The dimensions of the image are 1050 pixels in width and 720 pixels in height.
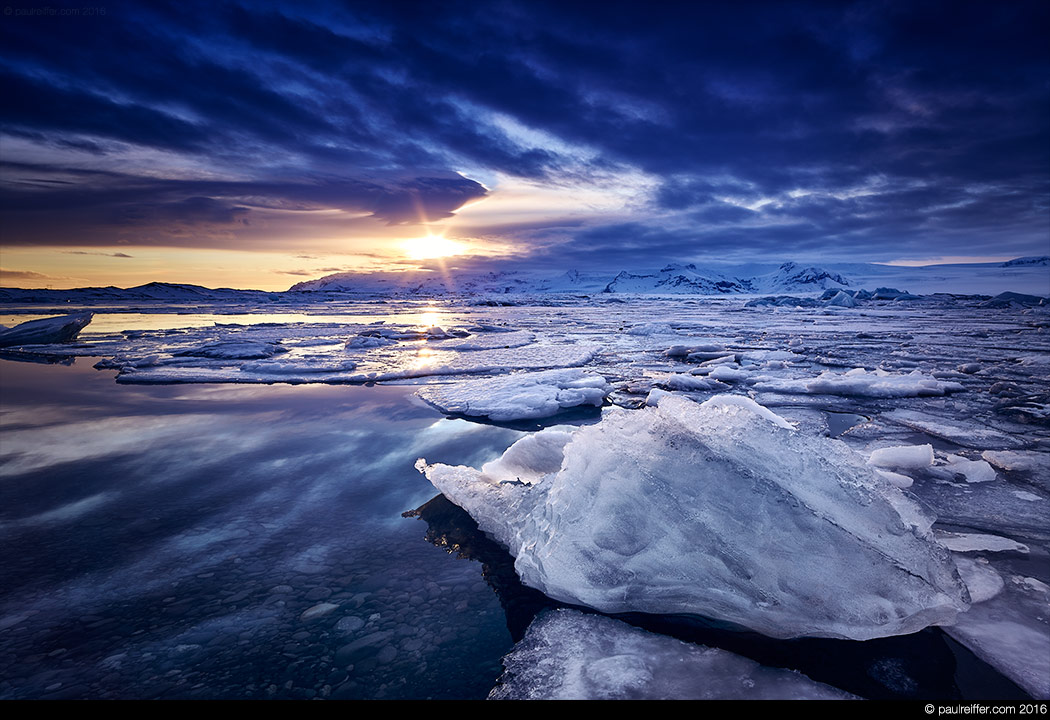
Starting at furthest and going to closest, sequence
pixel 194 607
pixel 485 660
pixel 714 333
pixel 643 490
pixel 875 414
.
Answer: pixel 714 333
pixel 875 414
pixel 643 490
pixel 194 607
pixel 485 660

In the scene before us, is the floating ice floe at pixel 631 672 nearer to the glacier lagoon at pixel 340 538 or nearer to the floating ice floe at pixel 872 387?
the glacier lagoon at pixel 340 538

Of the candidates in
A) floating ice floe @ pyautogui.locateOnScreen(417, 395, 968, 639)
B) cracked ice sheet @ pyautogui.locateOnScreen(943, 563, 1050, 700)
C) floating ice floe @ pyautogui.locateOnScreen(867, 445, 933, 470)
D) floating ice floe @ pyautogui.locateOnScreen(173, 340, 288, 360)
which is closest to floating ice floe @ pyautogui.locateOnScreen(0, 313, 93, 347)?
floating ice floe @ pyautogui.locateOnScreen(173, 340, 288, 360)

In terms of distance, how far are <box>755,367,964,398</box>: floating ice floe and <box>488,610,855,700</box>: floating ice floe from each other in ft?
15.6

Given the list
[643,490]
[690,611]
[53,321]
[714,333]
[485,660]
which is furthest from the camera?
[714,333]

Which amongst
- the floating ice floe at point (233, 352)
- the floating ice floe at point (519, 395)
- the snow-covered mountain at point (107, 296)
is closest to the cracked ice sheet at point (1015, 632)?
the floating ice floe at point (519, 395)

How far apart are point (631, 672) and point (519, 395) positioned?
365cm

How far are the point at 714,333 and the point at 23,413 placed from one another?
14181 millimetres

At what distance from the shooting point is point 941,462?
122 inches

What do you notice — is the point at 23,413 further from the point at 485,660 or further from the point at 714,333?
the point at 714,333

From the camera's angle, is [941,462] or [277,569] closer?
[277,569]

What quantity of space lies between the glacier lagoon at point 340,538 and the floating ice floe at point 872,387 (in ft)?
0.08

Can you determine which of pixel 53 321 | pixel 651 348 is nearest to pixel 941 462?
pixel 651 348

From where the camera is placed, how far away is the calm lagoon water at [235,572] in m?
1.51

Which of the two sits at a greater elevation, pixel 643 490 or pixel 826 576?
pixel 643 490
